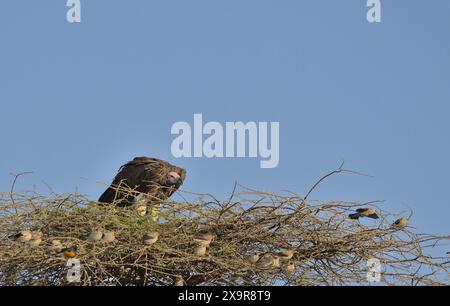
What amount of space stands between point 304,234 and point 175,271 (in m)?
1.30

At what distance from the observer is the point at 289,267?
8359 millimetres

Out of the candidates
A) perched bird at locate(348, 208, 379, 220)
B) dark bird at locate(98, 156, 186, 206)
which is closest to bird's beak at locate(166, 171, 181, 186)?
dark bird at locate(98, 156, 186, 206)

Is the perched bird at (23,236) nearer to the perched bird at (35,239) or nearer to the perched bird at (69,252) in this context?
the perched bird at (35,239)

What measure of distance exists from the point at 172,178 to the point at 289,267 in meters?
2.27

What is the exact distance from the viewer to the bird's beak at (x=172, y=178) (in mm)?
10117

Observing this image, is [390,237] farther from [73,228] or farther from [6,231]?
[6,231]

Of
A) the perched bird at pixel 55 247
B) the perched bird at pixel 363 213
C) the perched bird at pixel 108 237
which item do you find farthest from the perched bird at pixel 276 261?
the perched bird at pixel 55 247

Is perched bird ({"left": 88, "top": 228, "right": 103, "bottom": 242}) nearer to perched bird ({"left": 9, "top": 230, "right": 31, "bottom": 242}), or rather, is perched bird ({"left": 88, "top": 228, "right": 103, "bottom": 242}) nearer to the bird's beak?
perched bird ({"left": 9, "top": 230, "right": 31, "bottom": 242})

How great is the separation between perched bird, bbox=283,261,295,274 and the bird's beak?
2.17m

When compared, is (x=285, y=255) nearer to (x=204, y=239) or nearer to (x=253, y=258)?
(x=253, y=258)

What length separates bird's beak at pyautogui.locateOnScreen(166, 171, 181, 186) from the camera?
10.1 meters

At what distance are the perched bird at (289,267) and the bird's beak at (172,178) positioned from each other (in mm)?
2173

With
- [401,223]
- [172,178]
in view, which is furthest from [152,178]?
[401,223]
